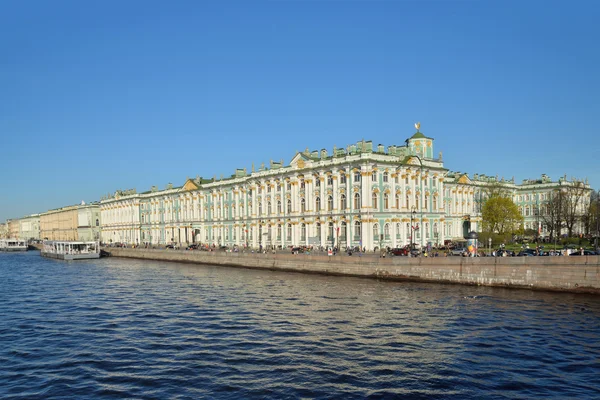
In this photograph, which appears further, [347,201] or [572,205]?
[572,205]

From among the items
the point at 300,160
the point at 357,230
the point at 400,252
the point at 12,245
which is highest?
the point at 300,160

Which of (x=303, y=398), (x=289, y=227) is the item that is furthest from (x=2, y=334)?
(x=289, y=227)

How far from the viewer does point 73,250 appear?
335 feet

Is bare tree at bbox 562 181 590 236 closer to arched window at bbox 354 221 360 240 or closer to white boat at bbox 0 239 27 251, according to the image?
arched window at bbox 354 221 360 240

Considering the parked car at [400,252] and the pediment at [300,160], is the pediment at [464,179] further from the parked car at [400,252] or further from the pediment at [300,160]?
the parked car at [400,252]

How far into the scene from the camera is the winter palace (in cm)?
6756

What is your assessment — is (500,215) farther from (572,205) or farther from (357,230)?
(357,230)

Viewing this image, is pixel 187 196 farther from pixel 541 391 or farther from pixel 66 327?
pixel 541 391

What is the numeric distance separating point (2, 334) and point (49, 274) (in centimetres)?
3970

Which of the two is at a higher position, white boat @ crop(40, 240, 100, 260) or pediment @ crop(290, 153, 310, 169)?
pediment @ crop(290, 153, 310, 169)

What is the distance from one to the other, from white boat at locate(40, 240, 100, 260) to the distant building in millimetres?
32990

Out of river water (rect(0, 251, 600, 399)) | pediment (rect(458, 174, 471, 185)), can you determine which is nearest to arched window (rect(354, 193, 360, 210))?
river water (rect(0, 251, 600, 399))

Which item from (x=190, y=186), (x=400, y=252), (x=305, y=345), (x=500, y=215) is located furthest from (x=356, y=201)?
(x=190, y=186)

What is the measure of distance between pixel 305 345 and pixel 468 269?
904 inches
